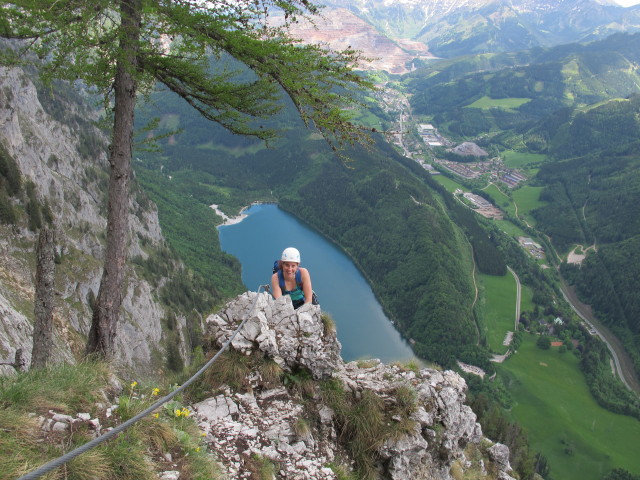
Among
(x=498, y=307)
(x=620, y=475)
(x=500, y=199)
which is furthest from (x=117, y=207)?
(x=500, y=199)

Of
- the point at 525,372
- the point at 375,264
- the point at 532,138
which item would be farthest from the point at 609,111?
the point at 525,372

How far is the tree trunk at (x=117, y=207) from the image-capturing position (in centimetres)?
545

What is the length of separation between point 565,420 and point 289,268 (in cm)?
6011

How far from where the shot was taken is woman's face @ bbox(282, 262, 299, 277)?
7.38m

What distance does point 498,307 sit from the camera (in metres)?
78.1

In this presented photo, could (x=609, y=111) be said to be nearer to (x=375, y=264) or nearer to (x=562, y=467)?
(x=375, y=264)

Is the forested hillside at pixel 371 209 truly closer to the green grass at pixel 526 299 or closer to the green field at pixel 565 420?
the green field at pixel 565 420

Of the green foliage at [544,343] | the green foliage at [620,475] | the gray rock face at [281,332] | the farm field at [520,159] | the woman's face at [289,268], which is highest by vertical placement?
the farm field at [520,159]

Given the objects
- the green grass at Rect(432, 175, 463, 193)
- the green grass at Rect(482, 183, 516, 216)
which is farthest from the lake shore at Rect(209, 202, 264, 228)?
the green grass at Rect(482, 183, 516, 216)

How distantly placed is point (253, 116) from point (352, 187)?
117 m

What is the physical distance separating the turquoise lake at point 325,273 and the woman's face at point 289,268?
137ft

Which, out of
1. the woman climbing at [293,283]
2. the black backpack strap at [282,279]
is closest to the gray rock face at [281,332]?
the woman climbing at [293,283]

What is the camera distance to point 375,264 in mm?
89812

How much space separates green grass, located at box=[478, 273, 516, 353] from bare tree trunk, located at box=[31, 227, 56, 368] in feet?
231
